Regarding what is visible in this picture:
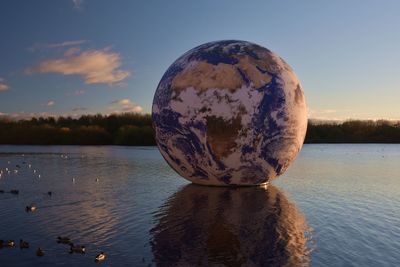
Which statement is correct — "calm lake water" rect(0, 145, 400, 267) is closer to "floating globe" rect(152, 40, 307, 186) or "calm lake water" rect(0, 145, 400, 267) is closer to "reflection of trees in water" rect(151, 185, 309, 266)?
"reflection of trees in water" rect(151, 185, 309, 266)

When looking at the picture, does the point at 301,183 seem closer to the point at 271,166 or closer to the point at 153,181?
the point at 271,166

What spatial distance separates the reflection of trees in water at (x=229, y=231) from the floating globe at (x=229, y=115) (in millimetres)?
1291

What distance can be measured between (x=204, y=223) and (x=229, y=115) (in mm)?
5341

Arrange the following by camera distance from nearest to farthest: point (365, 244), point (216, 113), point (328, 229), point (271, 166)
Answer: point (365, 244) → point (328, 229) → point (216, 113) → point (271, 166)

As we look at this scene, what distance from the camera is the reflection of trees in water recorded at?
905cm

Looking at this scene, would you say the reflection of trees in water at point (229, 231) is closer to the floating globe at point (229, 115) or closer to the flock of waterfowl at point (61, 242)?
the flock of waterfowl at point (61, 242)

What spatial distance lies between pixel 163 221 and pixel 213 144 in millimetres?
4916

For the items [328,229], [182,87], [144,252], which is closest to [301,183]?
[182,87]

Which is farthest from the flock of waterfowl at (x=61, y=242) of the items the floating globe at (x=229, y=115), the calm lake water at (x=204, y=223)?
the floating globe at (x=229, y=115)

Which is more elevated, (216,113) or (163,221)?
(216,113)

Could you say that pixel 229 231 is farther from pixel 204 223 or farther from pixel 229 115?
pixel 229 115

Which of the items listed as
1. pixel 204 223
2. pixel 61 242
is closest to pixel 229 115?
pixel 204 223

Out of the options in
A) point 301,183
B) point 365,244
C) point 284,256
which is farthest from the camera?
point 301,183

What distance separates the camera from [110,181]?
22.5m
